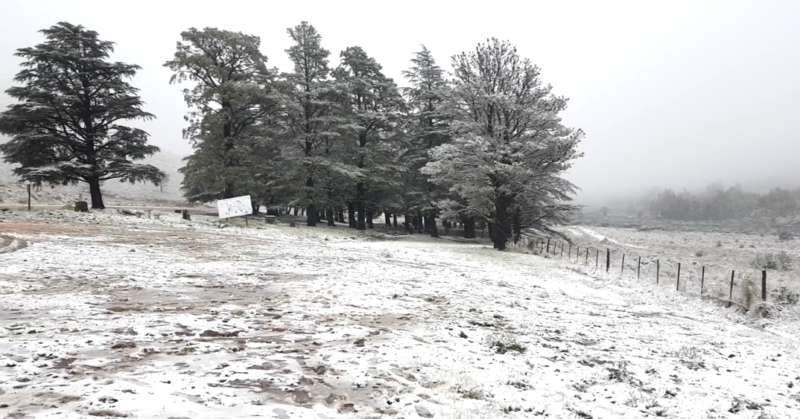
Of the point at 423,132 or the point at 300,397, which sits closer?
the point at 300,397

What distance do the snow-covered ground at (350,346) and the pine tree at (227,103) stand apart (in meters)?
19.0

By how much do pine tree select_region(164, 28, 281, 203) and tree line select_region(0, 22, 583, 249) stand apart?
105mm

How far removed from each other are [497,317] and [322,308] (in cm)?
388

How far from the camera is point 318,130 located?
36594 millimetres

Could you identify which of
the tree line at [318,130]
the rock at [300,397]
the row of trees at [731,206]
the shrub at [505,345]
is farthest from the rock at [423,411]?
the row of trees at [731,206]

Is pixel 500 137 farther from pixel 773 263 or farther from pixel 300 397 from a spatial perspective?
pixel 300 397

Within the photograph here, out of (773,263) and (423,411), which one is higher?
(423,411)

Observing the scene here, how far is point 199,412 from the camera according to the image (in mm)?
4090

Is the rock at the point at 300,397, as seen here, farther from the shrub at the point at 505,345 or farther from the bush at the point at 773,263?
the bush at the point at 773,263

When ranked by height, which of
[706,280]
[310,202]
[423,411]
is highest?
[310,202]

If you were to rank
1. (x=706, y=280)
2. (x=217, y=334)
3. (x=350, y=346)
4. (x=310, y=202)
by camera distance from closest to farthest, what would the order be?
(x=350, y=346) < (x=217, y=334) < (x=706, y=280) < (x=310, y=202)

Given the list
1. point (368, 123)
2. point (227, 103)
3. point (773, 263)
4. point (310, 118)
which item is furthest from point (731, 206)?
point (227, 103)

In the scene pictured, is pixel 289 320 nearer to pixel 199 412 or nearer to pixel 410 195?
pixel 199 412

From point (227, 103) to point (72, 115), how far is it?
10.1 metres
